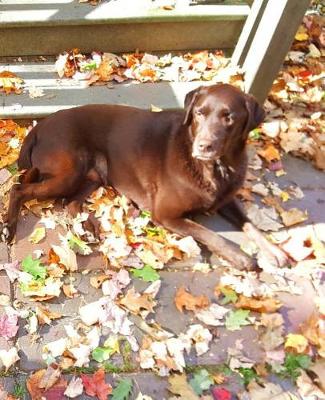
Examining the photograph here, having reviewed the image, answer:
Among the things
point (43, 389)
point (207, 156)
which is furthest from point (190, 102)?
point (43, 389)

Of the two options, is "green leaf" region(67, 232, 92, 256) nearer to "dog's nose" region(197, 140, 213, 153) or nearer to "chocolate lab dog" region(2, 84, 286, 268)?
"chocolate lab dog" region(2, 84, 286, 268)

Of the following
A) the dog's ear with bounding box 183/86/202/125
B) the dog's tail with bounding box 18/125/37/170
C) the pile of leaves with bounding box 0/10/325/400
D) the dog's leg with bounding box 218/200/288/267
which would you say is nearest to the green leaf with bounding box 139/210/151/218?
the pile of leaves with bounding box 0/10/325/400

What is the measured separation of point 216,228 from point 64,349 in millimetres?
1461

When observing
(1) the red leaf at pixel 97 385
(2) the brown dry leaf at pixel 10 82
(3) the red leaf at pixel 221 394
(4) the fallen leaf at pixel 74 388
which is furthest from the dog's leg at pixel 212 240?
(2) the brown dry leaf at pixel 10 82

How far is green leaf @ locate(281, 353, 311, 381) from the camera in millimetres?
3219

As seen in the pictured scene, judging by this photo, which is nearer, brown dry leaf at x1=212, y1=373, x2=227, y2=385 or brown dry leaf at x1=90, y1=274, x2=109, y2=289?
brown dry leaf at x1=212, y1=373, x2=227, y2=385

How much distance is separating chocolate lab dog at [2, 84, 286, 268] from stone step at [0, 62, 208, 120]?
513 millimetres

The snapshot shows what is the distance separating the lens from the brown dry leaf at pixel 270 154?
4633 millimetres

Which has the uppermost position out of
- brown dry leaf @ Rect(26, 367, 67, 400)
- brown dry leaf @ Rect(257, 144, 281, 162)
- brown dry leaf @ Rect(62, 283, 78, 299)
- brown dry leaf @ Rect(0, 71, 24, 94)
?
brown dry leaf @ Rect(257, 144, 281, 162)

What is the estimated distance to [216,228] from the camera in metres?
4.10

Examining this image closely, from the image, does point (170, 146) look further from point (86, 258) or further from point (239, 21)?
point (239, 21)

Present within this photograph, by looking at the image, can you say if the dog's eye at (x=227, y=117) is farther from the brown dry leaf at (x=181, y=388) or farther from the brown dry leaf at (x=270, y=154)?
the brown dry leaf at (x=181, y=388)

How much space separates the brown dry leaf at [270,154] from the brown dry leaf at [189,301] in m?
1.57

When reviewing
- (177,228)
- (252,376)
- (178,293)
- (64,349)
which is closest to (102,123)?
(177,228)
